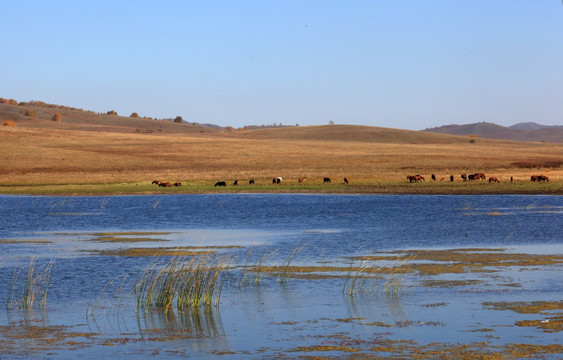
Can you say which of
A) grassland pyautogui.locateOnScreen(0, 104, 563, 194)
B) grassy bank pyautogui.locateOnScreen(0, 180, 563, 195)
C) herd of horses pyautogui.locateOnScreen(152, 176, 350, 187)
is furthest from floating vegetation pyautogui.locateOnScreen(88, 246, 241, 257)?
herd of horses pyautogui.locateOnScreen(152, 176, 350, 187)

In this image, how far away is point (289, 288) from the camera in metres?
18.3

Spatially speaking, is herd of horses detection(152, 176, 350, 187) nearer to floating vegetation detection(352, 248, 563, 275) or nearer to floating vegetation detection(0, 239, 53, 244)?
floating vegetation detection(0, 239, 53, 244)

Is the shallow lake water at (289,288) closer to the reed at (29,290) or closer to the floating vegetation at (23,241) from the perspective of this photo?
the floating vegetation at (23,241)

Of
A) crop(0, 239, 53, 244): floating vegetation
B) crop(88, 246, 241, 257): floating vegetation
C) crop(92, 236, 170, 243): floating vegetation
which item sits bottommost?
crop(0, 239, 53, 244): floating vegetation

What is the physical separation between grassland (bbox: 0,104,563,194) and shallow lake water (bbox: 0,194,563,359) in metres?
15.0

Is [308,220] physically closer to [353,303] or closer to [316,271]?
[316,271]

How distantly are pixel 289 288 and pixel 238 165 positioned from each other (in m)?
54.2

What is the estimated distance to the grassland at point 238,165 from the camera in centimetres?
5328

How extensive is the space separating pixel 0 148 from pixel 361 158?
107 feet

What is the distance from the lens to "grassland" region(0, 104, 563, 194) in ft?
175

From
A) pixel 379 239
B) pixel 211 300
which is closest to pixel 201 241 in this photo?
pixel 379 239

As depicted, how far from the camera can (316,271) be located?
20641 mm

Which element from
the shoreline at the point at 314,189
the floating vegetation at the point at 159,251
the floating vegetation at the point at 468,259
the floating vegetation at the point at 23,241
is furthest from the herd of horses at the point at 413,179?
the floating vegetation at the point at 468,259

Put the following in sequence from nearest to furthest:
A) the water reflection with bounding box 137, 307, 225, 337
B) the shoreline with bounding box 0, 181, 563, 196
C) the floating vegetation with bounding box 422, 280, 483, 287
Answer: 1. the water reflection with bounding box 137, 307, 225, 337
2. the floating vegetation with bounding box 422, 280, 483, 287
3. the shoreline with bounding box 0, 181, 563, 196
